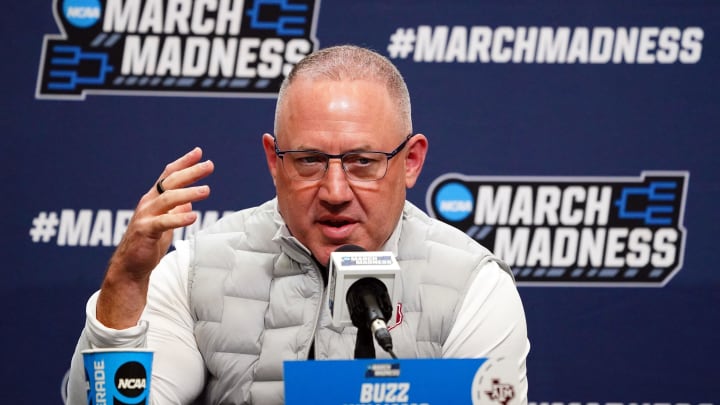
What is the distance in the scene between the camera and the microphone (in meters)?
1.28

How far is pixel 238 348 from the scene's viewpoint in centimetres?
189

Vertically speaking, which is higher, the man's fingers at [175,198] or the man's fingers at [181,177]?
the man's fingers at [181,177]

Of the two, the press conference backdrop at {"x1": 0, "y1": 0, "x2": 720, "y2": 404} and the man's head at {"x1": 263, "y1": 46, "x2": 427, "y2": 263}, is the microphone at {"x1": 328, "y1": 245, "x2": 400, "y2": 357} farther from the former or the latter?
the press conference backdrop at {"x1": 0, "y1": 0, "x2": 720, "y2": 404}

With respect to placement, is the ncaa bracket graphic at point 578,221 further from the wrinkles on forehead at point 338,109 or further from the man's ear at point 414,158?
the wrinkles on forehead at point 338,109

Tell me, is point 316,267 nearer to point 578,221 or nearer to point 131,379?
point 131,379

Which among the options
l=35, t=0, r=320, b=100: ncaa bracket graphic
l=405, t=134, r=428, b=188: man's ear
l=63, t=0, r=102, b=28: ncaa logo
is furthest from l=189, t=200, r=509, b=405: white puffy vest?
l=63, t=0, r=102, b=28: ncaa logo

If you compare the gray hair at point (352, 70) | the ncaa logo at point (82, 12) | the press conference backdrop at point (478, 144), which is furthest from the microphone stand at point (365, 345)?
the ncaa logo at point (82, 12)

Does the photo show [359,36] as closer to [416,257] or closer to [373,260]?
[416,257]

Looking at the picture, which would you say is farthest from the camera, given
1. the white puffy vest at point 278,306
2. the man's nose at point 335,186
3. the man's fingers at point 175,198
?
the white puffy vest at point 278,306

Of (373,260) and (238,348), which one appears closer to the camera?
(373,260)

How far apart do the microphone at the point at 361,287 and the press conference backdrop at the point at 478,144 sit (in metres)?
1.62

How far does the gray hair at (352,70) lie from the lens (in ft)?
5.98

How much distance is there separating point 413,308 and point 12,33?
171cm

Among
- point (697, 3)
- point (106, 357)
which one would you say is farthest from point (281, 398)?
point (697, 3)
